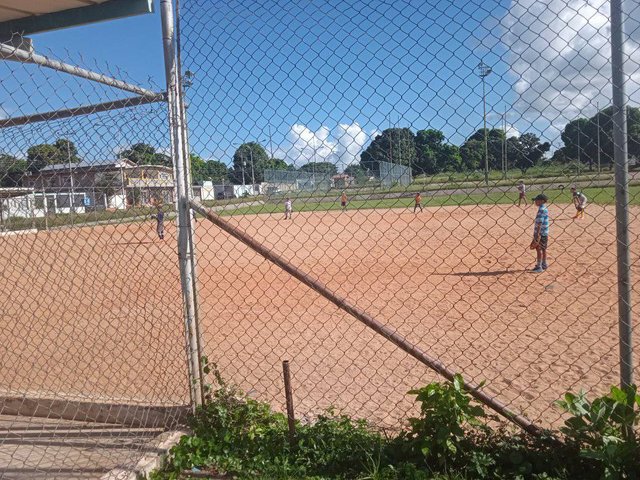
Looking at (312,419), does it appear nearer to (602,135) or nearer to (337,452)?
(337,452)

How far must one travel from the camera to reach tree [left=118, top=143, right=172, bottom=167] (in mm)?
3250

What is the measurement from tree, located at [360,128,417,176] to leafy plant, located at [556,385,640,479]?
4.90 ft

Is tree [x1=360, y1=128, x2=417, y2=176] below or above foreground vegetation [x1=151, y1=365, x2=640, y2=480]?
above

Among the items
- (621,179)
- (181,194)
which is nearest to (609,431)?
(621,179)

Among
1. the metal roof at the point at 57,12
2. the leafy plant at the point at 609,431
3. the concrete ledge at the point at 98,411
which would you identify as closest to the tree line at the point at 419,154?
the metal roof at the point at 57,12

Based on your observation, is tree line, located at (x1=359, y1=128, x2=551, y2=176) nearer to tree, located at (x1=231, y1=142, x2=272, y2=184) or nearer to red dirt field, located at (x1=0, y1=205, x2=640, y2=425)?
tree, located at (x1=231, y1=142, x2=272, y2=184)

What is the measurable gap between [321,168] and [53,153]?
186 centimetres

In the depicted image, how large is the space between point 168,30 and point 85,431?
106 inches

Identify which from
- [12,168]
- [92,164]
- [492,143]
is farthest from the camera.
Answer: [12,168]

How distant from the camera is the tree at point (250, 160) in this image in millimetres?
3098

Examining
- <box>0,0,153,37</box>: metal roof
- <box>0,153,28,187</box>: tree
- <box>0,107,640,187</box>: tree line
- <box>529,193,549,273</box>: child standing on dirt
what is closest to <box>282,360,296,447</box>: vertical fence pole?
<box>0,107,640,187</box>: tree line

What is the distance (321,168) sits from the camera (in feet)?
9.75

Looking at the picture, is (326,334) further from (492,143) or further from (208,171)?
(492,143)

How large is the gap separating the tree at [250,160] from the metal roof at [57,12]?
1.13 m
